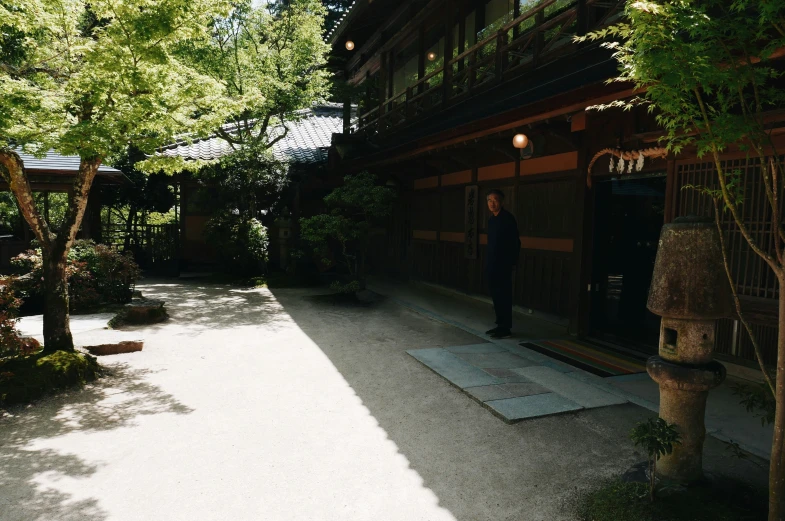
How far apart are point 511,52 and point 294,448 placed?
8.03 m

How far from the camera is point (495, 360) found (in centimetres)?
618

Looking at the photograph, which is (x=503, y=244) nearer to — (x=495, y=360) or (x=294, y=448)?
(x=495, y=360)

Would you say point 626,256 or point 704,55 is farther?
point 626,256

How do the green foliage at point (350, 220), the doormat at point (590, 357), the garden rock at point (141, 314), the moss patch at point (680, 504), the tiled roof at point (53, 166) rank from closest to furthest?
1. the moss patch at point (680, 504)
2. the doormat at point (590, 357)
3. the garden rock at point (141, 314)
4. the green foliage at point (350, 220)
5. the tiled roof at point (53, 166)

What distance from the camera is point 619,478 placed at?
10.8ft

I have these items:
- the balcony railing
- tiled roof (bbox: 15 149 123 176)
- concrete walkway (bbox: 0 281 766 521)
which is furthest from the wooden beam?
tiled roof (bbox: 15 149 123 176)

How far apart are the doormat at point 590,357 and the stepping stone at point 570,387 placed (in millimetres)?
445

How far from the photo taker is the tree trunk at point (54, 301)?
5441mm

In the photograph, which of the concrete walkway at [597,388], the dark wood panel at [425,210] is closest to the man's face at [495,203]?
the concrete walkway at [597,388]

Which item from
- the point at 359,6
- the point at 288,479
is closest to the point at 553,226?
the point at 288,479

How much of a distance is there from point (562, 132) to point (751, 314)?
3394 millimetres

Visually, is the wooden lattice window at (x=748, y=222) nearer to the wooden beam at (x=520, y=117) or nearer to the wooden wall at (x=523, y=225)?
the wooden beam at (x=520, y=117)

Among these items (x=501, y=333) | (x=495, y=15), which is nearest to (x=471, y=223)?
(x=501, y=333)

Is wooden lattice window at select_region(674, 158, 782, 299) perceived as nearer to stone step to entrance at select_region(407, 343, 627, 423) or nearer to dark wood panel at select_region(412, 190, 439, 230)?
stone step to entrance at select_region(407, 343, 627, 423)
